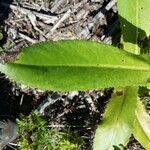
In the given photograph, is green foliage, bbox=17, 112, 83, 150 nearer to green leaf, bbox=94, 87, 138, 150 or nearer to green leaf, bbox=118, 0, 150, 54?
green leaf, bbox=94, 87, 138, 150

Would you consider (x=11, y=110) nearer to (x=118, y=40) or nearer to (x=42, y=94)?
(x=42, y=94)

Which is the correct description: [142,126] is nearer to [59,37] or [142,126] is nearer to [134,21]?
[134,21]

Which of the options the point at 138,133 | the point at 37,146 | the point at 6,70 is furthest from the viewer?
the point at 37,146

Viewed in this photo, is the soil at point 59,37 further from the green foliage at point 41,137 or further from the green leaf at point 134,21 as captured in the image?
the green leaf at point 134,21

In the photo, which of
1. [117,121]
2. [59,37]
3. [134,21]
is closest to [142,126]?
[117,121]

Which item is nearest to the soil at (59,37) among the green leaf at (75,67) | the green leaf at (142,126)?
the green leaf at (142,126)

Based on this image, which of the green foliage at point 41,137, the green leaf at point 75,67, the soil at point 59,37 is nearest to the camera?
the green leaf at point 75,67

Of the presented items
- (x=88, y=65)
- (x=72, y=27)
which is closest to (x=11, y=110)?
(x=72, y=27)
